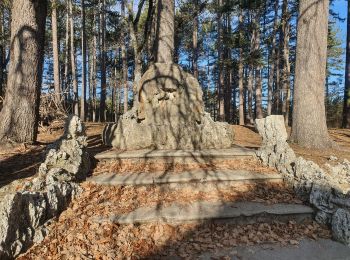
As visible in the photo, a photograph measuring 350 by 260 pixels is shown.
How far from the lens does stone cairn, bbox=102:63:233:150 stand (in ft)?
18.6

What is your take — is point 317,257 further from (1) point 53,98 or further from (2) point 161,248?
(1) point 53,98

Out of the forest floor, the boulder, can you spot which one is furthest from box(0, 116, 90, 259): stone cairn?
the boulder

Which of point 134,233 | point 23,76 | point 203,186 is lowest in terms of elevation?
point 134,233

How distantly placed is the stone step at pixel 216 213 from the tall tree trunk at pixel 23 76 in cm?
331

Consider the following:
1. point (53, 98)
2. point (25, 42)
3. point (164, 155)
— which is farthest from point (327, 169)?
point (53, 98)

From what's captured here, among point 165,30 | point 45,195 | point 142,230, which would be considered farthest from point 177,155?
point 165,30

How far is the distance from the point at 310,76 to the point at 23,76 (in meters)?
6.14

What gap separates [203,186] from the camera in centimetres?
413

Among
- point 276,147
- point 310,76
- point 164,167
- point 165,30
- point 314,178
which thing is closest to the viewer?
point 314,178

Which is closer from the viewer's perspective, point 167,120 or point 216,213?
point 216,213

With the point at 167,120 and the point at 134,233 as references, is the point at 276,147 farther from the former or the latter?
the point at 134,233

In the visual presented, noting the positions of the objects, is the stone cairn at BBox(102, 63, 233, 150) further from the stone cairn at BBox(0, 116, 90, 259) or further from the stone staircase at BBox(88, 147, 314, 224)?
the stone cairn at BBox(0, 116, 90, 259)

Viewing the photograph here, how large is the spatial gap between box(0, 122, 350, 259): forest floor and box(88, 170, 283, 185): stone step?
0.10 m

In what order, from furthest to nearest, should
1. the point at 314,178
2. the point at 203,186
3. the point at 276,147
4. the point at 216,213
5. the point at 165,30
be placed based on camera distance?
the point at 165,30 < the point at 276,147 < the point at 203,186 < the point at 314,178 < the point at 216,213
